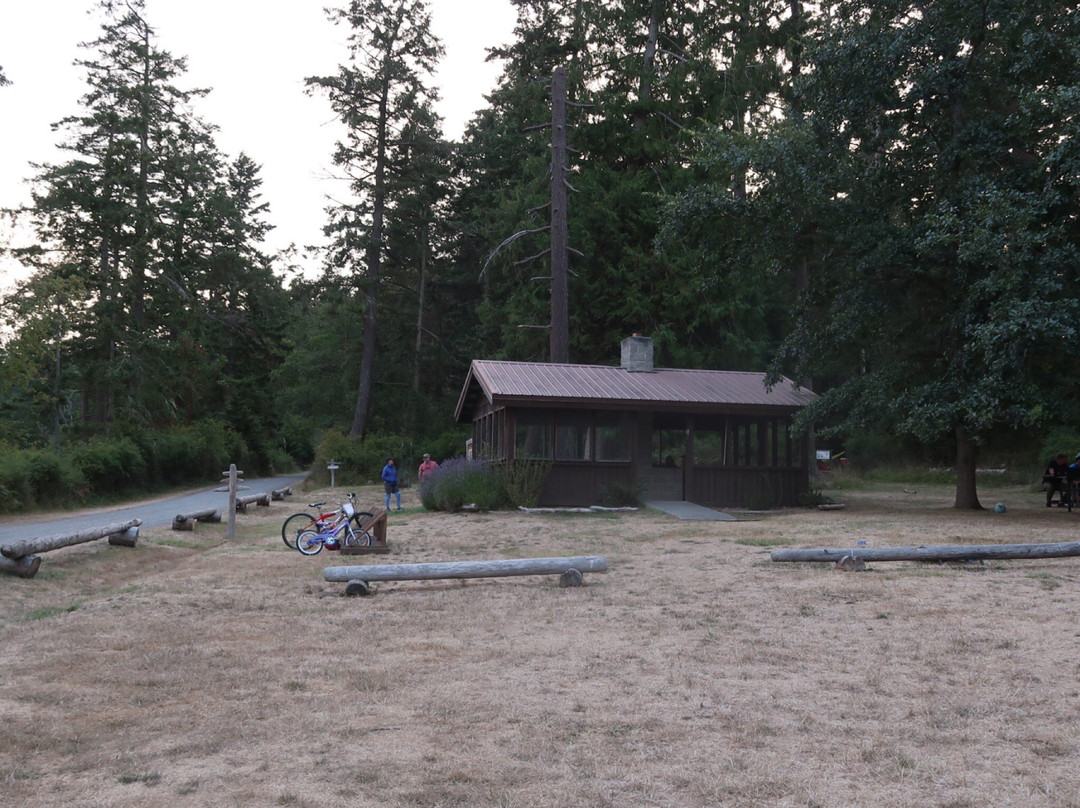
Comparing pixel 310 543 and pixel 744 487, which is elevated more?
pixel 744 487

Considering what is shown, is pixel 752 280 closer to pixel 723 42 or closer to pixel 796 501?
pixel 723 42

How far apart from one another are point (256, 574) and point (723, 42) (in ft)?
99.8

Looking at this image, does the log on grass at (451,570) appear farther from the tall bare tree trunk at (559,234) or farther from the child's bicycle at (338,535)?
the tall bare tree trunk at (559,234)

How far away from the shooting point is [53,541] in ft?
39.0

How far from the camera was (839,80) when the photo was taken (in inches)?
781

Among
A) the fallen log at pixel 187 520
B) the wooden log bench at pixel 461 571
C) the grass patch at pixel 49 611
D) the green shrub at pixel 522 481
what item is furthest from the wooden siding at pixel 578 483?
the grass patch at pixel 49 611

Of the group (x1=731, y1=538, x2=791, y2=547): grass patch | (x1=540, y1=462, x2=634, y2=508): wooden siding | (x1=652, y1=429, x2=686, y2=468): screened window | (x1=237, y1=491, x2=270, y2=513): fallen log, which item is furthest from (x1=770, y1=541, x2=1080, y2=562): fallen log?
(x1=237, y1=491, x2=270, y2=513): fallen log

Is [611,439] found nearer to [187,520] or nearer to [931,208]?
[931,208]

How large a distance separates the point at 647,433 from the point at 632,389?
120 cm

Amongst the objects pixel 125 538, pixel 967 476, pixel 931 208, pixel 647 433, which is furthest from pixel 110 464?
pixel 967 476

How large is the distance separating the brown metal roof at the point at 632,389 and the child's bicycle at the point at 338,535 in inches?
316

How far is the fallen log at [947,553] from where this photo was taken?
438 inches

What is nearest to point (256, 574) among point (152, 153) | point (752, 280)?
point (752, 280)

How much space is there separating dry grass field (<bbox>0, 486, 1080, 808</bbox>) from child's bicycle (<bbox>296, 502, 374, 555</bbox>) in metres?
2.10
